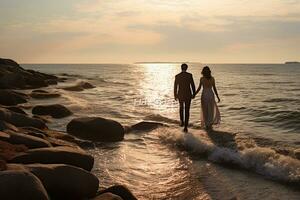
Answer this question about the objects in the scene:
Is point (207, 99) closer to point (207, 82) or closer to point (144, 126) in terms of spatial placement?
point (207, 82)

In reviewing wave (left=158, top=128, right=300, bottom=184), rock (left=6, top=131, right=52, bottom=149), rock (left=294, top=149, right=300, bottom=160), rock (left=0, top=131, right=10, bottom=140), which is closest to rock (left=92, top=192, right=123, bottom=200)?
rock (left=6, top=131, right=52, bottom=149)

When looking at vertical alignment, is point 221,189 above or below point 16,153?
below

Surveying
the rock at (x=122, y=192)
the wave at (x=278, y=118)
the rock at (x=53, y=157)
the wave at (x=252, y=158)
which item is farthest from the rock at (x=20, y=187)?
the wave at (x=278, y=118)

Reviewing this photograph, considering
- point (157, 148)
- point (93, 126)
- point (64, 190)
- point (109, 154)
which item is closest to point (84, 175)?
point (64, 190)

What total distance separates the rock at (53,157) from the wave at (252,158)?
3404 millimetres

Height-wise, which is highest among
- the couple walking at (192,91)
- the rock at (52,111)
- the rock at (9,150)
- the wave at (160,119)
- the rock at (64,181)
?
the couple walking at (192,91)

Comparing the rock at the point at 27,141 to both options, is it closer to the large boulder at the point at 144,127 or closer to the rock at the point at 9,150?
the rock at the point at 9,150

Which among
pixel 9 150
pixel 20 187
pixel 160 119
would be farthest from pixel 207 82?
pixel 20 187

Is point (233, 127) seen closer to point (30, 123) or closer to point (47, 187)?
point (30, 123)

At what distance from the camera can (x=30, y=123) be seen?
41.2 feet

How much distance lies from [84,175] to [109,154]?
13.0 feet

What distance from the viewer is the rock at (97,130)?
12.4 m

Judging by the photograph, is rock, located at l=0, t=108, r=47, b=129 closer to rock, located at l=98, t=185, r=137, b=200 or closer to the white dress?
the white dress

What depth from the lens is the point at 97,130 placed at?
489 inches
